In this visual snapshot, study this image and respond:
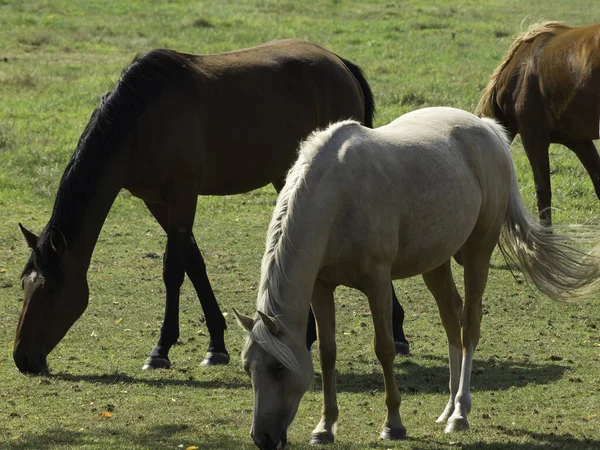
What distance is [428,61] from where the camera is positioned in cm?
2131

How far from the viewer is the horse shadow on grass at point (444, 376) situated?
680 centimetres

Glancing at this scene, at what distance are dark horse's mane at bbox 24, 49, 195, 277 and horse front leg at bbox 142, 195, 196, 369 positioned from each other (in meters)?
0.65

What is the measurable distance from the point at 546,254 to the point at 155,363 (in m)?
2.90

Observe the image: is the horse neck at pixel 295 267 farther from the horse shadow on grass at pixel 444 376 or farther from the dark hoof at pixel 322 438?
the horse shadow on grass at pixel 444 376

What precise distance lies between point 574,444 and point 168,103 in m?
3.75

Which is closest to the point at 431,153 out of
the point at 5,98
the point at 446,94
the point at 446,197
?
the point at 446,197

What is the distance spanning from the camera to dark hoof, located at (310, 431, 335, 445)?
547cm

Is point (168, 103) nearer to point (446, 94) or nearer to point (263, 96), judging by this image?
point (263, 96)

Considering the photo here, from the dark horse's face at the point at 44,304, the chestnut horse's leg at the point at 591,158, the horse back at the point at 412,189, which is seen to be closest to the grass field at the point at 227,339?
the dark horse's face at the point at 44,304

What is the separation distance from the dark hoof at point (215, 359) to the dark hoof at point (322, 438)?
81.7 inches

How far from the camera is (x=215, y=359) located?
7473 millimetres

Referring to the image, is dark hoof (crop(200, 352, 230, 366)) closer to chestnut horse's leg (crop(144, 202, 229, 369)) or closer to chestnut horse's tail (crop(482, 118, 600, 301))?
chestnut horse's leg (crop(144, 202, 229, 369))

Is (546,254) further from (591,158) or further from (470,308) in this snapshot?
(591,158)

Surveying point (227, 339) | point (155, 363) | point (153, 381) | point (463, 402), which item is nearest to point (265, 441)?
point (463, 402)
